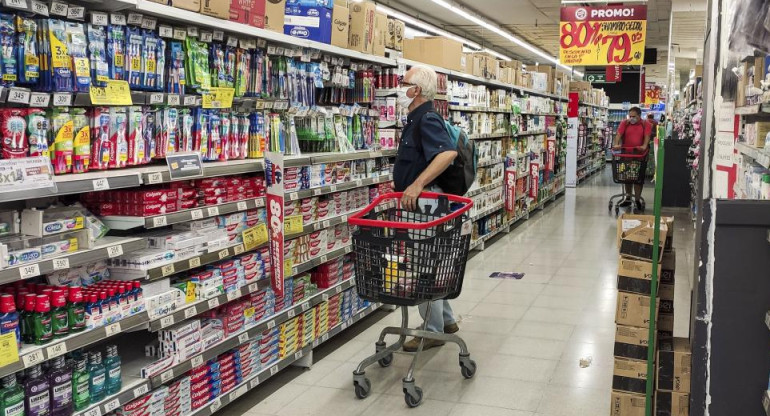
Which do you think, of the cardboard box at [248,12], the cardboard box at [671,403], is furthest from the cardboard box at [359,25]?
the cardboard box at [671,403]

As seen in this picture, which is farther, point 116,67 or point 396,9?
point 396,9

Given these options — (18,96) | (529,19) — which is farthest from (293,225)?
(529,19)

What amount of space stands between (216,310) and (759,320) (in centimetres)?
280

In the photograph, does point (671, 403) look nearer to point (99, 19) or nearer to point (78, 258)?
point (78, 258)

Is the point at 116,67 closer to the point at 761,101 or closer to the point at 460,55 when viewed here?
the point at 761,101

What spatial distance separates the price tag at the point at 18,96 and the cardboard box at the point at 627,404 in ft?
9.12

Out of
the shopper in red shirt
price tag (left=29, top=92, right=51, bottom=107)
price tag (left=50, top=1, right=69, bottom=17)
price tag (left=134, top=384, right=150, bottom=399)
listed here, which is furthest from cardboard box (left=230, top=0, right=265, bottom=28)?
the shopper in red shirt

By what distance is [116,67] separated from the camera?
Answer: 10.4 feet

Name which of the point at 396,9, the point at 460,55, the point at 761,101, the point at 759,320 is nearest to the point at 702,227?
the point at 759,320

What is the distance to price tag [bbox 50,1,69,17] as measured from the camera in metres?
2.86

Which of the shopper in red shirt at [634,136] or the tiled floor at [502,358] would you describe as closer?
the tiled floor at [502,358]

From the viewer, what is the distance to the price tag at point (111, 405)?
2.99 metres

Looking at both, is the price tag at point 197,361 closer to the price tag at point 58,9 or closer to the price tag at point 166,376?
the price tag at point 166,376

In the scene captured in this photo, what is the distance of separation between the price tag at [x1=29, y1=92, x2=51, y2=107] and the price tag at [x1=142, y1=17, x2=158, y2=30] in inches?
26.5
